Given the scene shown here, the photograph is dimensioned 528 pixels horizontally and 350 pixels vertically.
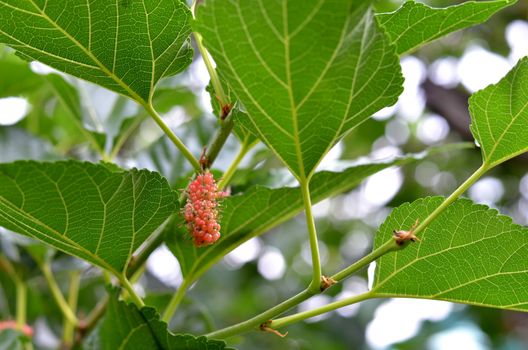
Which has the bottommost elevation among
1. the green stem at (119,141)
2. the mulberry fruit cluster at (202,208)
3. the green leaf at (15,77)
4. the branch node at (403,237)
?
the branch node at (403,237)

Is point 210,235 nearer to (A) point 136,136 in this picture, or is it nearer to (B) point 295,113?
(B) point 295,113

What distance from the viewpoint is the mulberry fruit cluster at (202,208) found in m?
0.66

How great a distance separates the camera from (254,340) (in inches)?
76.1

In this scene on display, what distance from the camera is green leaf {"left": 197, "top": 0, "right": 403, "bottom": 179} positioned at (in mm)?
493

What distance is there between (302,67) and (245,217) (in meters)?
0.30

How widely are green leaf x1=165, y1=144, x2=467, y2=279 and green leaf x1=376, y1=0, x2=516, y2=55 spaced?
0.69ft

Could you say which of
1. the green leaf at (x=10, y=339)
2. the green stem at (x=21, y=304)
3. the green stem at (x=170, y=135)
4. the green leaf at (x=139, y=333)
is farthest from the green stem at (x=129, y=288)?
the green stem at (x=21, y=304)

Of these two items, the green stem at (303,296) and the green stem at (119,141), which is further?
the green stem at (119,141)

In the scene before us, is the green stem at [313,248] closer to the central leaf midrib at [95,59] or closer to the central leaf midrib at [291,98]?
the central leaf midrib at [291,98]

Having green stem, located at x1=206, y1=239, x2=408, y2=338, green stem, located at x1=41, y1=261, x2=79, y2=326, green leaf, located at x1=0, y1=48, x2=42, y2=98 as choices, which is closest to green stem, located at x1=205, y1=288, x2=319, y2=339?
green stem, located at x1=206, y1=239, x2=408, y2=338

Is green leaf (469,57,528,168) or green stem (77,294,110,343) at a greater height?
green stem (77,294,110,343)

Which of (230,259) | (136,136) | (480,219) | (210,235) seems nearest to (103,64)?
(210,235)

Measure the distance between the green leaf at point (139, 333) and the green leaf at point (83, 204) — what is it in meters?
0.07

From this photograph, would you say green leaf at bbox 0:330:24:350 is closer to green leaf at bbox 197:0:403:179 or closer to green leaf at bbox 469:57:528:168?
green leaf at bbox 197:0:403:179
